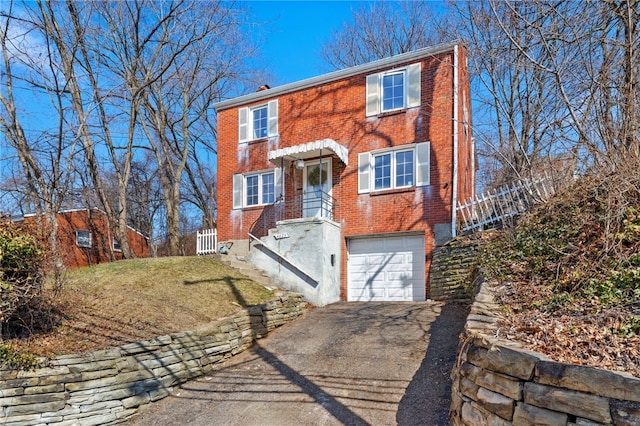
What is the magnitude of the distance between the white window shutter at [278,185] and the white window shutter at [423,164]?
4.47 meters

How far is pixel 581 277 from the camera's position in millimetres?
4594

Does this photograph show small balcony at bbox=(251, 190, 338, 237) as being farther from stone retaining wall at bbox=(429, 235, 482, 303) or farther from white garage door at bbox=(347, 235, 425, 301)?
stone retaining wall at bbox=(429, 235, 482, 303)

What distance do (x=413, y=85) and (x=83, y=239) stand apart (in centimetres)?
1736

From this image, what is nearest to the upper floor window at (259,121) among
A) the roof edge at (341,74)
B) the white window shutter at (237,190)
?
the roof edge at (341,74)

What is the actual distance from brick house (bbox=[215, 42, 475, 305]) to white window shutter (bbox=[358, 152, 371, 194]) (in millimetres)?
31

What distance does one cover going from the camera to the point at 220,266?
11602 millimetres

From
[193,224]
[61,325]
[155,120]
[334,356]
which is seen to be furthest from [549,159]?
[193,224]

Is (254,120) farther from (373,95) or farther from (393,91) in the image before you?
(393,91)

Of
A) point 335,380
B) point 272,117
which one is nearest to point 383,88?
point 272,117

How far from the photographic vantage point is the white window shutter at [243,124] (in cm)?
1487

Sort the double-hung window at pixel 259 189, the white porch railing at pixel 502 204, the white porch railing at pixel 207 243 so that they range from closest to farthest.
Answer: the white porch railing at pixel 502 204, the double-hung window at pixel 259 189, the white porch railing at pixel 207 243

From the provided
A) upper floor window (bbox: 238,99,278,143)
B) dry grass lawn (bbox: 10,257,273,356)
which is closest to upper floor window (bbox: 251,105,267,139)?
upper floor window (bbox: 238,99,278,143)

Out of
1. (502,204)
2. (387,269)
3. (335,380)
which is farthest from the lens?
(387,269)

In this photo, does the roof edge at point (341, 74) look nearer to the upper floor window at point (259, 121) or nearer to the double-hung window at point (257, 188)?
the upper floor window at point (259, 121)
